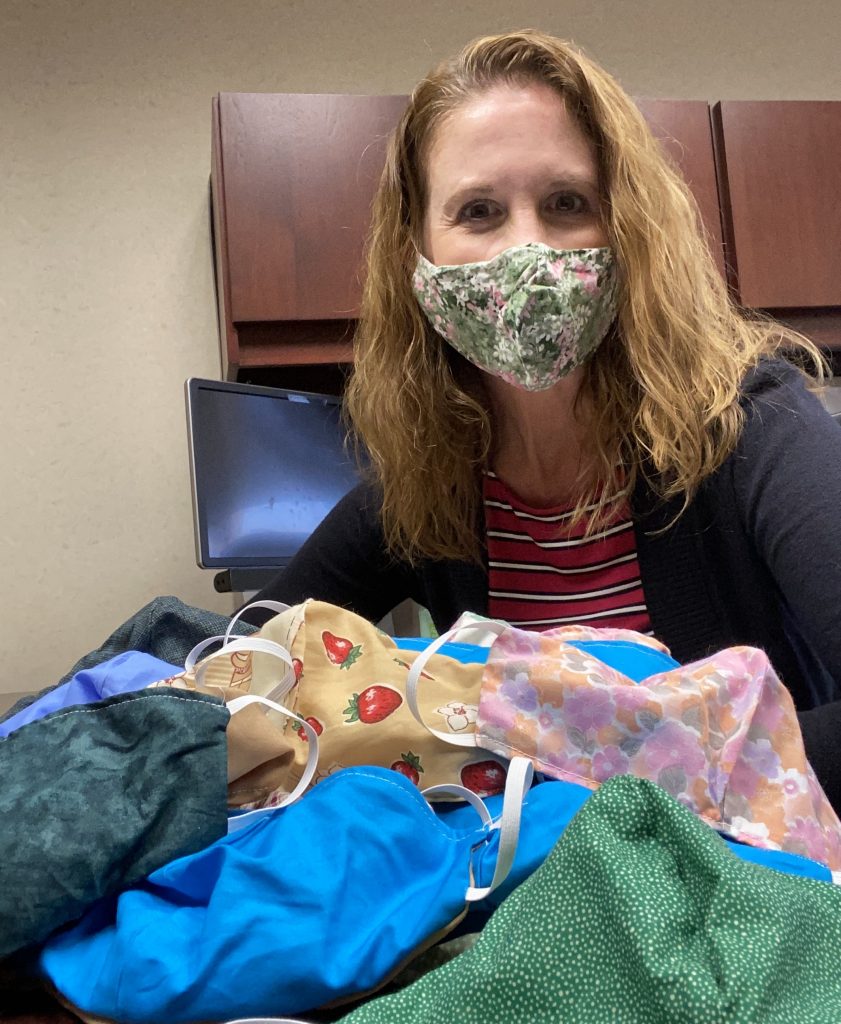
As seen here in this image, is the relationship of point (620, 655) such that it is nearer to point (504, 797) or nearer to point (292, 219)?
point (504, 797)

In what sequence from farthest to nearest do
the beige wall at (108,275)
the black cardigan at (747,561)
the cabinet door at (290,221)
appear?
the beige wall at (108,275) < the cabinet door at (290,221) < the black cardigan at (747,561)

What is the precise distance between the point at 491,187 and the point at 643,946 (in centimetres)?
78

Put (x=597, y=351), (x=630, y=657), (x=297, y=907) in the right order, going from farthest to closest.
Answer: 1. (x=597, y=351)
2. (x=630, y=657)
3. (x=297, y=907)

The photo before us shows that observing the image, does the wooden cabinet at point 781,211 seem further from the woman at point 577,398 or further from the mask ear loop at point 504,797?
the mask ear loop at point 504,797

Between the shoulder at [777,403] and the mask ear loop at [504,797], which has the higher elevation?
the shoulder at [777,403]

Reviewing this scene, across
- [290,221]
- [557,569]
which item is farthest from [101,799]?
[290,221]

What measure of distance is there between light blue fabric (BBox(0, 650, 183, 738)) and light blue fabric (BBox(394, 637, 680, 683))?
22 centimetres

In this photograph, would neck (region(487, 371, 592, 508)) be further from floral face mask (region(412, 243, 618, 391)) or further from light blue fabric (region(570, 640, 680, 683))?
light blue fabric (region(570, 640, 680, 683))

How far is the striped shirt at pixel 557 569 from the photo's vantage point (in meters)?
0.90

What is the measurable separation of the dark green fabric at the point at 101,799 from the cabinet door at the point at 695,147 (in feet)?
5.16

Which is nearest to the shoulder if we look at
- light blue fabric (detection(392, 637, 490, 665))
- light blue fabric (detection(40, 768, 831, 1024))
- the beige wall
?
light blue fabric (detection(392, 637, 490, 665))

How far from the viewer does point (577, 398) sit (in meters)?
0.99

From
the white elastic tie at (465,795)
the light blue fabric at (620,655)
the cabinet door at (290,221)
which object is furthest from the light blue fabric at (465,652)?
the cabinet door at (290,221)

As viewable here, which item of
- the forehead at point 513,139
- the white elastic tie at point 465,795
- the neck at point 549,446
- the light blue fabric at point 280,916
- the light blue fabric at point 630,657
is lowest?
the light blue fabric at point 280,916
